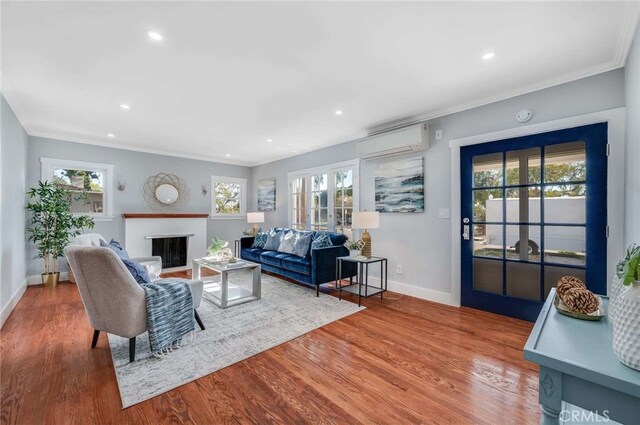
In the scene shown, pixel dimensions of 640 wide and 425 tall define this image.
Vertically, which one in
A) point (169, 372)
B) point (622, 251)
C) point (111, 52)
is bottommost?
point (169, 372)

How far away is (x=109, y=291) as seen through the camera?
205cm

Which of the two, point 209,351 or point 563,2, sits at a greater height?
point 563,2

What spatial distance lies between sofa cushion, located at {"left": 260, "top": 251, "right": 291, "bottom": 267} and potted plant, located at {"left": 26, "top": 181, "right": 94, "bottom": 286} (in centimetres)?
284

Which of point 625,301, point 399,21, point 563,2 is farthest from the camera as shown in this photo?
Result: point 399,21

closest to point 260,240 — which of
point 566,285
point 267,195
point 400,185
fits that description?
point 267,195

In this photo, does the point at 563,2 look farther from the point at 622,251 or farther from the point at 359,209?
the point at 359,209

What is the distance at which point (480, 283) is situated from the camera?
10.6 feet

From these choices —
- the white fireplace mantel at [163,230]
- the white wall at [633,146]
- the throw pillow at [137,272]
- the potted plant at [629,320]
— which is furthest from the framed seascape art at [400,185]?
the white fireplace mantel at [163,230]

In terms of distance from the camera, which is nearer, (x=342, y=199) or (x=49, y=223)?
(x=49, y=223)

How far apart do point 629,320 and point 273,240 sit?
4.77m

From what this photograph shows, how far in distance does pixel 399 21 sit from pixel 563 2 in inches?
38.6

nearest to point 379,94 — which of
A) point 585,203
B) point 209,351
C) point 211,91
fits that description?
point 211,91

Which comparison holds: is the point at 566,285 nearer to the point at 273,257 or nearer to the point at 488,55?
the point at 488,55

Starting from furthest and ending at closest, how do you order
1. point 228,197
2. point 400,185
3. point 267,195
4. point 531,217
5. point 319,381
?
point 228,197
point 267,195
point 400,185
point 531,217
point 319,381
